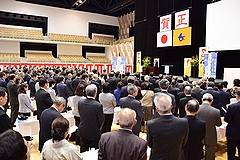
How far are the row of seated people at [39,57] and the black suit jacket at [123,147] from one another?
53.8 ft

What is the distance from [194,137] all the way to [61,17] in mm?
19217

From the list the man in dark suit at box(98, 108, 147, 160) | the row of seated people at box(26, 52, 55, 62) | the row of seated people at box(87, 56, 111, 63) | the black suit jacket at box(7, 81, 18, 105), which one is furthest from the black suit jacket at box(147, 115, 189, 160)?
the row of seated people at box(87, 56, 111, 63)

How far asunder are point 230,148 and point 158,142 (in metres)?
2.04

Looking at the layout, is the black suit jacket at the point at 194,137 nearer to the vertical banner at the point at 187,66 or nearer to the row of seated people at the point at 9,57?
the vertical banner at the point at 187,66

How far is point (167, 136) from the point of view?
214 centimetres

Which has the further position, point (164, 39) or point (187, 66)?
point (164, 39)

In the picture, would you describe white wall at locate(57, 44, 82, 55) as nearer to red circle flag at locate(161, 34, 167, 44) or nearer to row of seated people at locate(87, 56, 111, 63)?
row of seated people at locate(87, 56, 111, 63)

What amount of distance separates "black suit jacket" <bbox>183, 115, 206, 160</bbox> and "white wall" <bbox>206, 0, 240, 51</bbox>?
849 centimetres

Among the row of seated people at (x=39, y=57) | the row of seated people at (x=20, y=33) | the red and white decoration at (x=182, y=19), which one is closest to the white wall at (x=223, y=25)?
the red and white decoration at (x=182, y=19)

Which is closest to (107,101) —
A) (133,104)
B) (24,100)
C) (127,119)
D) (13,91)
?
(133,104)

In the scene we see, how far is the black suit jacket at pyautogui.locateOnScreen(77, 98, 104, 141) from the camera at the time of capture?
312 centimetres

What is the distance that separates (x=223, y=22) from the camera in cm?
1013

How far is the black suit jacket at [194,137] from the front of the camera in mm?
2582

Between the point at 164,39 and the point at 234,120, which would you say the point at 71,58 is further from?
the point at 234,120
